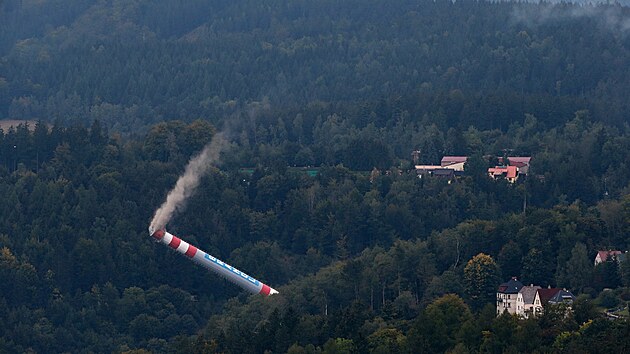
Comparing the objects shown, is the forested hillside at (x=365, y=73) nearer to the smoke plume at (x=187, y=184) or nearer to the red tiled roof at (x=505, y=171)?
the smoke plume at (x=187, y=184)

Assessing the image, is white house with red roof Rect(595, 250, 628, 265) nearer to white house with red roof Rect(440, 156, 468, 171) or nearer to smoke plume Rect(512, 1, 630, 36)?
white house with red roof Rect(440, 156, 468, 171)

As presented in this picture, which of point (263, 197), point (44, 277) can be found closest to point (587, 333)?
point (44, 277)

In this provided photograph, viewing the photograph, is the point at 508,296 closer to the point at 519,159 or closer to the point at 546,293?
the point at 546,293

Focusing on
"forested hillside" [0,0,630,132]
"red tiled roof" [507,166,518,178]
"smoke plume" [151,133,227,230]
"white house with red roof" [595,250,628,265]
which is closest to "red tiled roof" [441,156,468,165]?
"red tiled roof" [507,166,518,178]

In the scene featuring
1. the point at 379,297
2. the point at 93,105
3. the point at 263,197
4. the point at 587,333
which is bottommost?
the point at 93,105

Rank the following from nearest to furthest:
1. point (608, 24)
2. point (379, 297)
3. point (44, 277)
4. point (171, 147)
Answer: point (379, 297) < point (44, 277) < point (171, 147) < point (608, 24)

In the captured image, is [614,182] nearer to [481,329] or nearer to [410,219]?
[410,219]

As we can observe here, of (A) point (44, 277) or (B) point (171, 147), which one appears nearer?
(A) point (44, 277)
